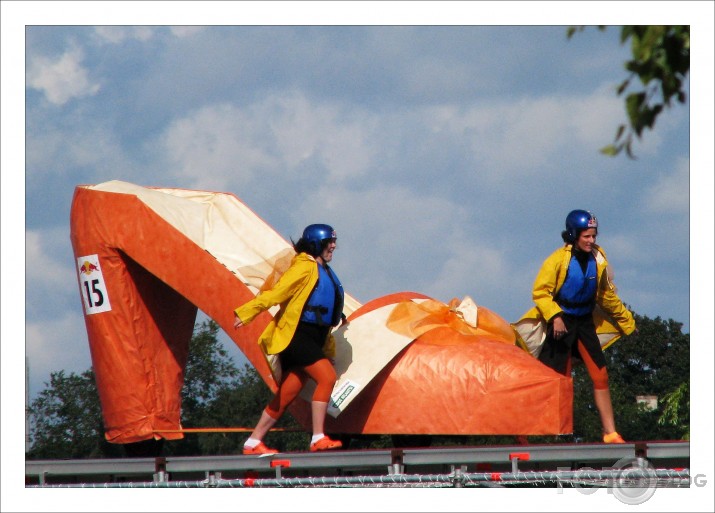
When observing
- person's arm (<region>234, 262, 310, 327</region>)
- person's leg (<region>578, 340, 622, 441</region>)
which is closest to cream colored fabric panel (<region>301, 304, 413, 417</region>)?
person's arm (<region>234, 262, 310, 327</region>)

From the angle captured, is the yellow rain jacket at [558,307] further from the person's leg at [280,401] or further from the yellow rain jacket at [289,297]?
the person's leg at [280,401]

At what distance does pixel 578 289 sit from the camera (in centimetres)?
852

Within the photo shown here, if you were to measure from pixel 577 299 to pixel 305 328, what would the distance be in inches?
70.8

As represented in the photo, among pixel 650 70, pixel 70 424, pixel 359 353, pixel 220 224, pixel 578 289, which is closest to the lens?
pixel 650 70

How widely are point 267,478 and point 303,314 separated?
107 cm

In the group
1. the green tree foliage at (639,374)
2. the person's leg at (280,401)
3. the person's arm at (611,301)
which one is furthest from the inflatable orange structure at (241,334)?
the green tree foliage at (639,374)

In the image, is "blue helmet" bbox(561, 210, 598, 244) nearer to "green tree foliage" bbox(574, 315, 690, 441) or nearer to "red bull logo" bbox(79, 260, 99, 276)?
"red bull logo" bbox(79, 260, 99, 276)

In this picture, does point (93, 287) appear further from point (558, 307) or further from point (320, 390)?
point (558, 307)

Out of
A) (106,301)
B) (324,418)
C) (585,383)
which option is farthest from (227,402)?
(324,418)

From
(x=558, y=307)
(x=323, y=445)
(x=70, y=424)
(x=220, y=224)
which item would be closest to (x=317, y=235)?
(x=323, y=445)

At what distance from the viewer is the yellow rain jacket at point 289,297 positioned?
8234 millimetres

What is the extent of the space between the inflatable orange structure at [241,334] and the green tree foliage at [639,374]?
9.75m

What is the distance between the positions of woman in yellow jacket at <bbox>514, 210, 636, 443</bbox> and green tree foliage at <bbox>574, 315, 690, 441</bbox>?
33.2ft

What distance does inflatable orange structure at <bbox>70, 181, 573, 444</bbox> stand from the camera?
28.0 feet
